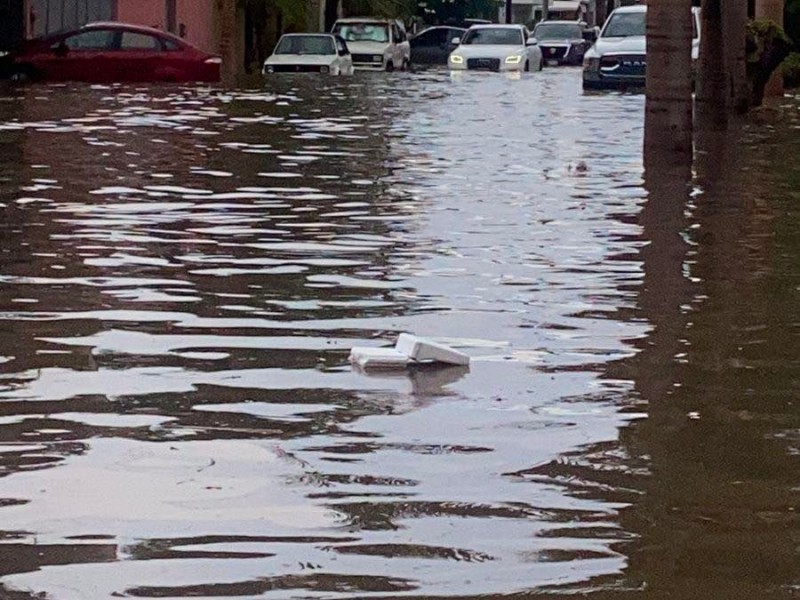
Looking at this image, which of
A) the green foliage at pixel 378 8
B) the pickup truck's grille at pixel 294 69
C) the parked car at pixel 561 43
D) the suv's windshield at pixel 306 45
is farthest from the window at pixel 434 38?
the pickup truck's grille at pixel 294 69

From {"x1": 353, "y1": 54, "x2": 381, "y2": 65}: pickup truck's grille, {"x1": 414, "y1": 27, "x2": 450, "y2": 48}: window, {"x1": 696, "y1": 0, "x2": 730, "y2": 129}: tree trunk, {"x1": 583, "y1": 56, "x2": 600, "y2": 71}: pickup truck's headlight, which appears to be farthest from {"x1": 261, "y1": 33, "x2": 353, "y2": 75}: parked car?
{"x1": 696, "y1": 0, "x2": 730, "y2": 129}: tree trunk

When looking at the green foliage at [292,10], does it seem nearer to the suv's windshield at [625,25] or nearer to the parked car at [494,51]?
the parked car at [494,51]

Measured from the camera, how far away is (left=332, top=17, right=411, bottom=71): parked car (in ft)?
163

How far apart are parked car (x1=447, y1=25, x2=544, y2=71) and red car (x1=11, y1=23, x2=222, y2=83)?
10693 millimetres

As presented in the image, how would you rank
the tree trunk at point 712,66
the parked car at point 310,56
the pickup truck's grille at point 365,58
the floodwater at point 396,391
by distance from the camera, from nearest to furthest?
the floodwater at point 396,391, the tree trunk at point 712,66, the parked car at point 310,56, the pickup truck's grille at point 365,58

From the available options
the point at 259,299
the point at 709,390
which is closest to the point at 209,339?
the point at 259,299

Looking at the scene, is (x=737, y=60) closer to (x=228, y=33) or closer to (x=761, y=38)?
(x=761, y=38)

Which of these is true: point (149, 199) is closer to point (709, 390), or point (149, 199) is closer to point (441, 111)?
point (709, 390)

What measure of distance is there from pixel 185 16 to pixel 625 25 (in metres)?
18.9

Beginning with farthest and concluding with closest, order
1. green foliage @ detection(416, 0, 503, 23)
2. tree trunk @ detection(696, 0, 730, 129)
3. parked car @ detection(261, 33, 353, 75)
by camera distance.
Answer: green foliage @ detection(416, 0, 503, 23) → parked car @ detection(261, 33, 353, 75) → tree trunk @ detection(696, 0, 730, 129)

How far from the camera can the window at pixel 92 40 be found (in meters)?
36.0

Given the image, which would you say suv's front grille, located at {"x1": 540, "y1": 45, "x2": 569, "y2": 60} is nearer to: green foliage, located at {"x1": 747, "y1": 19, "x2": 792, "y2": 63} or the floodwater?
green foliage, located at {"x1": 747, "y1": 19, "x2": 792, "y2": 63}

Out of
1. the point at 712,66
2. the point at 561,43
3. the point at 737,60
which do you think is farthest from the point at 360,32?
the point at 712,66

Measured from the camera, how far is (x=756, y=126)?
2503 cm
